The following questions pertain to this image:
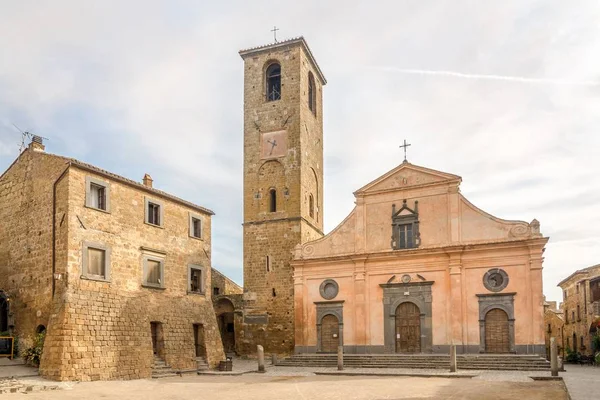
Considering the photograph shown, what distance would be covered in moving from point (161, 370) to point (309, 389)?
848 cm

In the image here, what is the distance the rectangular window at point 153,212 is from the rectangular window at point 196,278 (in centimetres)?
291

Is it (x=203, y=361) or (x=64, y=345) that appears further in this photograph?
(x=203, y=361)

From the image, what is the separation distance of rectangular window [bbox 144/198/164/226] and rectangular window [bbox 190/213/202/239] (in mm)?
2331

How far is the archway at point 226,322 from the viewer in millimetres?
34250

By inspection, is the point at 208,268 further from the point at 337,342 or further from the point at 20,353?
the point at 20,353

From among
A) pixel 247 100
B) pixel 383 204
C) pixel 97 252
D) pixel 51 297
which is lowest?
pixel 51 297

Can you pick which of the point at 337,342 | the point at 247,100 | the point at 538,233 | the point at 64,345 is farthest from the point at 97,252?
the point at 538,233

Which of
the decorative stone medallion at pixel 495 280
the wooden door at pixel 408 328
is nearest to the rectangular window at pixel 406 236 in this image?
the wooden door at pixel 408 328

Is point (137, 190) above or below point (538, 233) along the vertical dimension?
above

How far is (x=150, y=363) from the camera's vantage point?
2350 cm

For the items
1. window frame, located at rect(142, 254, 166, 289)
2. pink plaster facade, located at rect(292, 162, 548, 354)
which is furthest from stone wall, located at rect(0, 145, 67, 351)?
pink plaster facade, located at rect(292, 162, 548, 354)

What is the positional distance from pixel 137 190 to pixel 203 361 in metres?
8.32

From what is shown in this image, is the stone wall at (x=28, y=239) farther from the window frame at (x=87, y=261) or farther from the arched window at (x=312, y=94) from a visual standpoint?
the arched window at (x=312, y=94)

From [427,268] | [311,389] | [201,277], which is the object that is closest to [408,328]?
[427,268]
